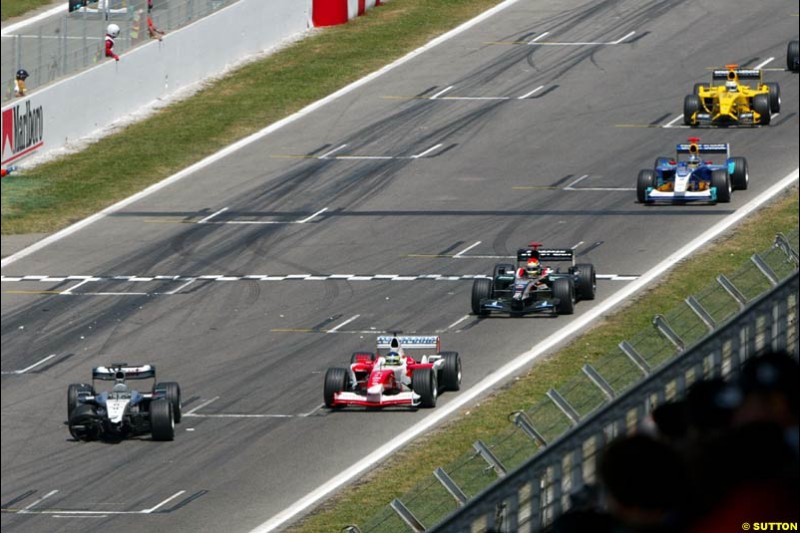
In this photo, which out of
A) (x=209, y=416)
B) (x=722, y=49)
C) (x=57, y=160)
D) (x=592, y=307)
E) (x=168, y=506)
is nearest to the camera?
(x=168, y=506)

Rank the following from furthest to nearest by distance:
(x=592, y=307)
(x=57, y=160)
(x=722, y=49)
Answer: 1. (x=722, y=49)
2. (x=57, y=160)
3. (x=592, y=307)

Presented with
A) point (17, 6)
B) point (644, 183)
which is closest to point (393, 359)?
point (644, 183)

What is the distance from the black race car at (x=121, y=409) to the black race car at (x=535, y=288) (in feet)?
20.8

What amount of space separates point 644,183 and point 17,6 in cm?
2292

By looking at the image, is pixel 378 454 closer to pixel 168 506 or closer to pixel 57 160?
pixel 168 506

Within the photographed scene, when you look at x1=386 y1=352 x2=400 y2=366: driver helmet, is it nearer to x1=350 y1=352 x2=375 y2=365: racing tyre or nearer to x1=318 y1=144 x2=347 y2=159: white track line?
x1=350 y1=352 x2=375 y2=365: racing tyre

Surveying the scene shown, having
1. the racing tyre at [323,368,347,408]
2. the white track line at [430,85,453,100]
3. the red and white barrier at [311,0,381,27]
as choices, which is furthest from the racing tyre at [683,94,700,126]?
the racing tyre at [323,368,347,408]

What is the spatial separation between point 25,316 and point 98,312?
132 centimetres

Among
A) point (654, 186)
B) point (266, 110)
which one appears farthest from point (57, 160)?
point (654, 186)

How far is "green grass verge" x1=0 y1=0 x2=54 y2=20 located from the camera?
5106 centimetres

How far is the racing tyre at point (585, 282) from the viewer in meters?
→ 29.2

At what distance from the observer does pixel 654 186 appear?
35.9 meters

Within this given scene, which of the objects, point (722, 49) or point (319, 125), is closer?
point (319, 125)

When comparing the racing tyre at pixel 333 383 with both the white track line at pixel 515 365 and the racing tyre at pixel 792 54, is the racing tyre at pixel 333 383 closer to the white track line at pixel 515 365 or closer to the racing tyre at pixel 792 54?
the white track line at pixel 515 365
